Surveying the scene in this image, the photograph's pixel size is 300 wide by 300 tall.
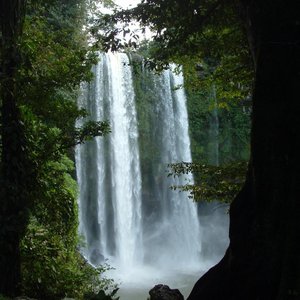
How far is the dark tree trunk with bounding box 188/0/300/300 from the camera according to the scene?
3584 mm

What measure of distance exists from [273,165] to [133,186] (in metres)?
17.4

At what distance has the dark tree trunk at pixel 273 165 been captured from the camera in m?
3.58

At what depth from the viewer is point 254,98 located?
3.96 m

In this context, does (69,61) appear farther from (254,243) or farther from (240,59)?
(254,243)

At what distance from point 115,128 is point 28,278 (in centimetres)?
1432

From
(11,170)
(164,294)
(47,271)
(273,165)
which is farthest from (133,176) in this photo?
(273,165)

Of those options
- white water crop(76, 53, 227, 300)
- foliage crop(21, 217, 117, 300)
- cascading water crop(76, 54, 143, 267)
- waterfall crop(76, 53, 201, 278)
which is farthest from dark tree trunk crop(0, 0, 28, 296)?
cascading water crop(76, 54, 143, 267)

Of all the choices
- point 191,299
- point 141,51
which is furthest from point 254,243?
point 141,51

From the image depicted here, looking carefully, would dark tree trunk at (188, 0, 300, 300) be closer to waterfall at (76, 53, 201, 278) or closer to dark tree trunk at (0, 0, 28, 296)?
dark tree trunk at (0, 0, 28, 296)

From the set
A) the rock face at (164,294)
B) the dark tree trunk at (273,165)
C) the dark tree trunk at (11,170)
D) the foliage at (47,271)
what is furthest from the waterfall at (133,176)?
the dark tree trunk at (273,165)

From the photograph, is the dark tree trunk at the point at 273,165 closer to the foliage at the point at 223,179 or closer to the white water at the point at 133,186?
the foliage at the point at 223,179

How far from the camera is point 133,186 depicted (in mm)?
20922

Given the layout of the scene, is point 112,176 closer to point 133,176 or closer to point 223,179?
point 133,176

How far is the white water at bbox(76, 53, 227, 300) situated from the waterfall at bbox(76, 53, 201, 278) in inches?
1.8
